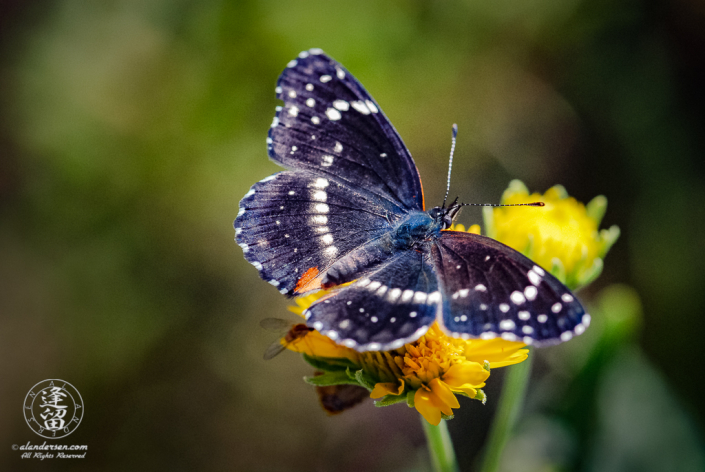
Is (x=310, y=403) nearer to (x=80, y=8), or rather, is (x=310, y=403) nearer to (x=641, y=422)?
(x=641, y=422)

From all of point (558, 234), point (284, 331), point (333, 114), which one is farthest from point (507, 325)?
point (333, 114)

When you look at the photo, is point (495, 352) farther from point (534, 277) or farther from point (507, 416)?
point (507, 416)

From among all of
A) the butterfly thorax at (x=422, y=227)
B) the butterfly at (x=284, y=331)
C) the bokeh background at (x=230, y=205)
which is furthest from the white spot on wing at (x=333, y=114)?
the bokeh background at (x=230, y=205)

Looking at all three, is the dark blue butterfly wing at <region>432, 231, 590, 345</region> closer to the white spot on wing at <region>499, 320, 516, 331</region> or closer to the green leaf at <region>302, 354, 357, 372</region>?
the white spot on wing at <region>499, 320, 516, 331</region>

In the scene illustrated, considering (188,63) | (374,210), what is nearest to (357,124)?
(374,210)

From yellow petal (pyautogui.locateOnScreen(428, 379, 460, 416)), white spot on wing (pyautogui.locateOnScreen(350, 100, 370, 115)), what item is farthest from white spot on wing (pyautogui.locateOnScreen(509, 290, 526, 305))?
white spot on wing (pyautogui.locateOnScreen(350, 100, 370, 115))

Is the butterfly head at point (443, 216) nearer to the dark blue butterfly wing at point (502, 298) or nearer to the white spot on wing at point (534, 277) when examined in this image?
the dark blue butterfly wing at point (502, 298)
